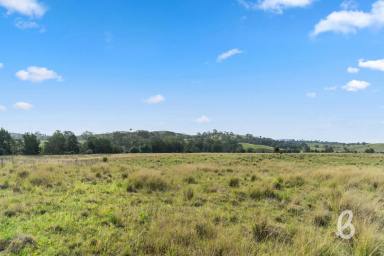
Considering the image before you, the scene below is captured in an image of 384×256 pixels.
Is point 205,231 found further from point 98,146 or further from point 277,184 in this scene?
point 98,146

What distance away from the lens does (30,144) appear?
76750mm

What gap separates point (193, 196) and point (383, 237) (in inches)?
220

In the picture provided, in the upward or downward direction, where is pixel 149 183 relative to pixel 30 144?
downward

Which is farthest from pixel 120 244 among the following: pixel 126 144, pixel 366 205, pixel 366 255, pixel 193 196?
pixel 126 144

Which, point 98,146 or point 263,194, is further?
point 98,146

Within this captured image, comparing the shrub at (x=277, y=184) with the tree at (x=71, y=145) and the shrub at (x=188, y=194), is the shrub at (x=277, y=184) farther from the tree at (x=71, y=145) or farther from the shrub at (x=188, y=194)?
the tree at (x=71, y=145)

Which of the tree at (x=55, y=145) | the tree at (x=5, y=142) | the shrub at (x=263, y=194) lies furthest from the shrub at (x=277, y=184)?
the tree at (x=5, y=142)

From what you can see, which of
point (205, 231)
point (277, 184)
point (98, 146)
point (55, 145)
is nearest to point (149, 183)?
point (277, 184)

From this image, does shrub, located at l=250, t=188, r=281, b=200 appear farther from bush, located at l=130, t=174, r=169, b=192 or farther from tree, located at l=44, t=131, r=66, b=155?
tree, located at l=44, t=131, r=66, b=155

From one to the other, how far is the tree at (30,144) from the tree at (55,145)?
399 centimetres

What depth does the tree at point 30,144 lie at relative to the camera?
3019 inches

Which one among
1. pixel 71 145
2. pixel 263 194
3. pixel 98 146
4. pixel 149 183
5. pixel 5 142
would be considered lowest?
pixel 263 194

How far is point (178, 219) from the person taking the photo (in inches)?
243

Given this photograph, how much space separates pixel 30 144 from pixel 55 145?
21.0 ft
